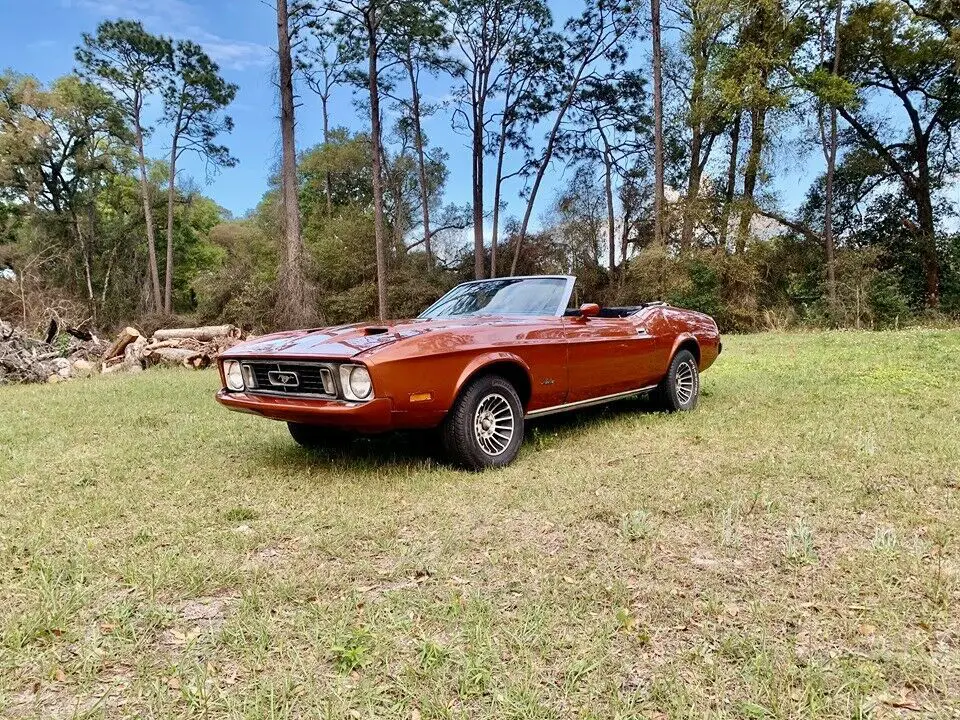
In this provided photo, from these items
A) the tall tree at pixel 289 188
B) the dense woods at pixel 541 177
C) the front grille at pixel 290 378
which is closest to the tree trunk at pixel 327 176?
the dense woods at pixel 541 177

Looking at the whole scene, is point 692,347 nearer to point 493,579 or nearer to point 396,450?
point 396,450

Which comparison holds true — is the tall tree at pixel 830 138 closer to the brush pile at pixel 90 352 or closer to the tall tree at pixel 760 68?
the tall tree at pixel 760 68

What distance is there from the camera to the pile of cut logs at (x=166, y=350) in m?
12.4

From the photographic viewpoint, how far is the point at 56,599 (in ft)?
7.95

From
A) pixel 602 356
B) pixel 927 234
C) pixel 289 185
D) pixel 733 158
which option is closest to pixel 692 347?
pixel 602 356

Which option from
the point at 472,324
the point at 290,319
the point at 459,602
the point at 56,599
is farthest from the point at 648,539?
the point at 290,319

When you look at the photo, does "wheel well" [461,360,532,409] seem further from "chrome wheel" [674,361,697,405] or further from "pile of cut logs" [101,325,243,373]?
"pile of cut logs" [101,325,243,373]

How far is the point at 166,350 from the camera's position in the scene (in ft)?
42.1

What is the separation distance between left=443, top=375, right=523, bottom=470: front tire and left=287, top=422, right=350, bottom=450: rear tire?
127cm

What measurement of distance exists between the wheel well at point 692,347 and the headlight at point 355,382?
12.2 feet

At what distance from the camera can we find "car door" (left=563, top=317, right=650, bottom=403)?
486 centimetres

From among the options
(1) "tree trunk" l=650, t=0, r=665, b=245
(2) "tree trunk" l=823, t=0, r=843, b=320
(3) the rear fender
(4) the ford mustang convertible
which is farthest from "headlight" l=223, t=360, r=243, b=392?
(2) "tree trunk" l=823, t=0, r=843, b=320

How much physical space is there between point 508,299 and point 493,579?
304 cm

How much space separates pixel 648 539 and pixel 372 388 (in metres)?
1.74
